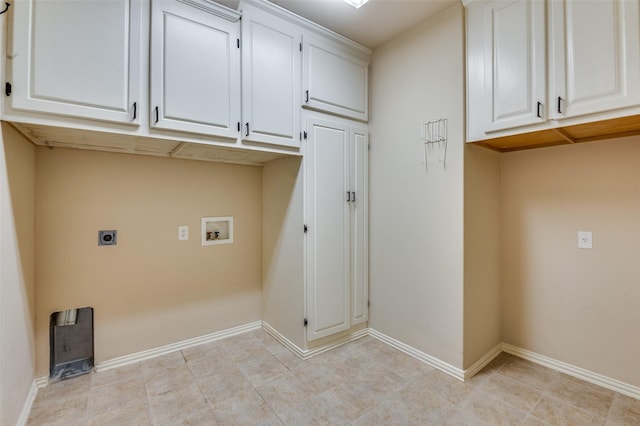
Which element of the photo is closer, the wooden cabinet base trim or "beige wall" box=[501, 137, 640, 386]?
the wooden cabinet base trim

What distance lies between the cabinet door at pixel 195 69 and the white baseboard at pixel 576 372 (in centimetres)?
274

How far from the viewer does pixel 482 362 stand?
87.8 inches

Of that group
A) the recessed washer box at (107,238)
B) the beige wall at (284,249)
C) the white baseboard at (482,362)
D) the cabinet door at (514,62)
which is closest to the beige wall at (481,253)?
the white baseboard at (482,362)

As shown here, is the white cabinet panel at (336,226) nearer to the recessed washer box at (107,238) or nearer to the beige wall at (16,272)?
the recessed washer box at (107,238)

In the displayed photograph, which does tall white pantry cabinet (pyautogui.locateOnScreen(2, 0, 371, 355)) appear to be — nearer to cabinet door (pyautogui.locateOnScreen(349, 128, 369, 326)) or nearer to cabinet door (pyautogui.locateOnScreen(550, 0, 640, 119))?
cabinet door (pyautogui.locateOnScreen(349, 128, 369, 326))

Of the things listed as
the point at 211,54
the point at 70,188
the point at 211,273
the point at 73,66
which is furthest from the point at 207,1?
the point at 211,273

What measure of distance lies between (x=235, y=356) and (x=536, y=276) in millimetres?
2443

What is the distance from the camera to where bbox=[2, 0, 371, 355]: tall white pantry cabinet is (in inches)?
57.7

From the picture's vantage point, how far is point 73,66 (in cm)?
149

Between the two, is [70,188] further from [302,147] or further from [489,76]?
[489,76]

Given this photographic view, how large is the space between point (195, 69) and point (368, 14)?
4.28 ft

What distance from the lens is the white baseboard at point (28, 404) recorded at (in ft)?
5.28

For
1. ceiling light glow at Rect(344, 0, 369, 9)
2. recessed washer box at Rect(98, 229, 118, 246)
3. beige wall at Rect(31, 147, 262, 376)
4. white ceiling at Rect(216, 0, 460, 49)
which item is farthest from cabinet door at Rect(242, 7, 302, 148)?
recessed washer box at Rect(98, 229, 118, 246)

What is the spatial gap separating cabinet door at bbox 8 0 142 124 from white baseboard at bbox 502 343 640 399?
10.4ft
